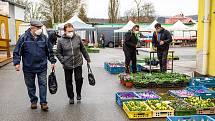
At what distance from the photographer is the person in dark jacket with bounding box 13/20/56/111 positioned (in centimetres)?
823

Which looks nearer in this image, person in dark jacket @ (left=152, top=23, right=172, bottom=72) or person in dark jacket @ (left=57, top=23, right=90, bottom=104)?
person in dark jacket @ (left=57, top=23, right=90, bottom=104)

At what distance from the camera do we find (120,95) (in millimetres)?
8992

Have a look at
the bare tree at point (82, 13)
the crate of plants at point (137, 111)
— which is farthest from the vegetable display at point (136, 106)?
the bare tree at point (82, 13)

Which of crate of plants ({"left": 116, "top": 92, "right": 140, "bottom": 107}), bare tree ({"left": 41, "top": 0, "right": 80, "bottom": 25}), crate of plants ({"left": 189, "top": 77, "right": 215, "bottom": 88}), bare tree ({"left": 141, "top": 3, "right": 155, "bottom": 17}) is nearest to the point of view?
crate of plants ({"left": 116, "top": 92, "right": 140, "bottom": 107})

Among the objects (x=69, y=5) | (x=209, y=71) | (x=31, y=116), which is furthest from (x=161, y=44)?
(x=69, y=5)

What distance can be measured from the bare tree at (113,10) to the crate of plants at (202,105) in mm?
54406

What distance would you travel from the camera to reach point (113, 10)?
207 feet

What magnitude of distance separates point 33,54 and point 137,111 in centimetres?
271

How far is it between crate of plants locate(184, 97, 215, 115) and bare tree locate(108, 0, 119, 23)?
54.4 m

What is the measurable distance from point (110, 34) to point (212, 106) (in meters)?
42.0

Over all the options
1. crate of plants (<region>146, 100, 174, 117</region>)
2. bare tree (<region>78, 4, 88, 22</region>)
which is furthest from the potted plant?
bare tree (<region>78, 4, 88, 22</region>)

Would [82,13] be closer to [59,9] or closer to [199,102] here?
[59,9]

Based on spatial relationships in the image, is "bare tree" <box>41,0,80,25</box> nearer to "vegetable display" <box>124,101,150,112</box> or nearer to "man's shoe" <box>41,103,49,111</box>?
"man's shoe" <box>41,103,49,111</box>

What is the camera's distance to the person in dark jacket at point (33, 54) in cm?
823
